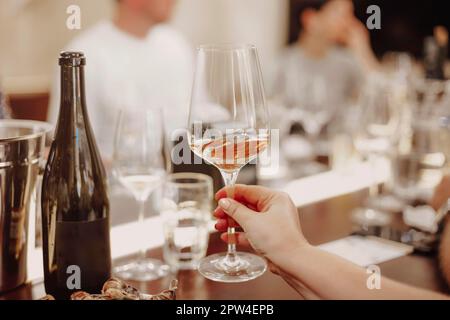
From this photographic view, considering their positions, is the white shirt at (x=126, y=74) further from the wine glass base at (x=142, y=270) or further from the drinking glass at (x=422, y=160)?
the wine glass base at (x=142, y=270)

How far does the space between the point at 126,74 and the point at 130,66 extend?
0.05 m

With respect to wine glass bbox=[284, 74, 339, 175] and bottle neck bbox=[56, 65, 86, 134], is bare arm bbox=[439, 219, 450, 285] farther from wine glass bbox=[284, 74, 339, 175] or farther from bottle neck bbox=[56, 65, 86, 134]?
wine glass bbox=[284, 74, 339, 175]

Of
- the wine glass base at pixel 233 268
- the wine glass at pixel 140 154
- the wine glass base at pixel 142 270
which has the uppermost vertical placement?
the wine glass at pixel 140 154

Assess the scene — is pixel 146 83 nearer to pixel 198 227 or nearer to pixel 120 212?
pixel 120 212

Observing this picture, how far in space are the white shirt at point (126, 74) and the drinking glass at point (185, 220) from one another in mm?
1177

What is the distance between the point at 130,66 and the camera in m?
2.52

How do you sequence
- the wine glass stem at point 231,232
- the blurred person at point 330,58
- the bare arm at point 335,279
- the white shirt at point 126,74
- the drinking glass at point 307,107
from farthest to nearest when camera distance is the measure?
the blurred person at point 330,58 → the white shirt at point 126,74 → the drinking glass at point 307,107 → the wine glass stem at point 231,232 → the bare arm at point 335,279

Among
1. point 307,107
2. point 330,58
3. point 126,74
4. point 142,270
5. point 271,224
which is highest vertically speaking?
point 330,58

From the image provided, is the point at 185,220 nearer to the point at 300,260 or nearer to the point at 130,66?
the point at 300,260

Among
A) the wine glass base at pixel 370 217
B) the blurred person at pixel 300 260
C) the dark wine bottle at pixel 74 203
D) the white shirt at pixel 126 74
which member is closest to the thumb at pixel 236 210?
the blurred person at pixel 300 260

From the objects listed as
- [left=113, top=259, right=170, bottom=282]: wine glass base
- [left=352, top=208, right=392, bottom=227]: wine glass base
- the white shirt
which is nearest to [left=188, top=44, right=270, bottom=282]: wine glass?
[left=113, top=259, right=170, bottom=282]: wine glass base

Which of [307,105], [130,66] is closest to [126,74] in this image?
[130,66]

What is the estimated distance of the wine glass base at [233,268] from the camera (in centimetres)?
78

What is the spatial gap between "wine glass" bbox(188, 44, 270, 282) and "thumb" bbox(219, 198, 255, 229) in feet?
0.13
